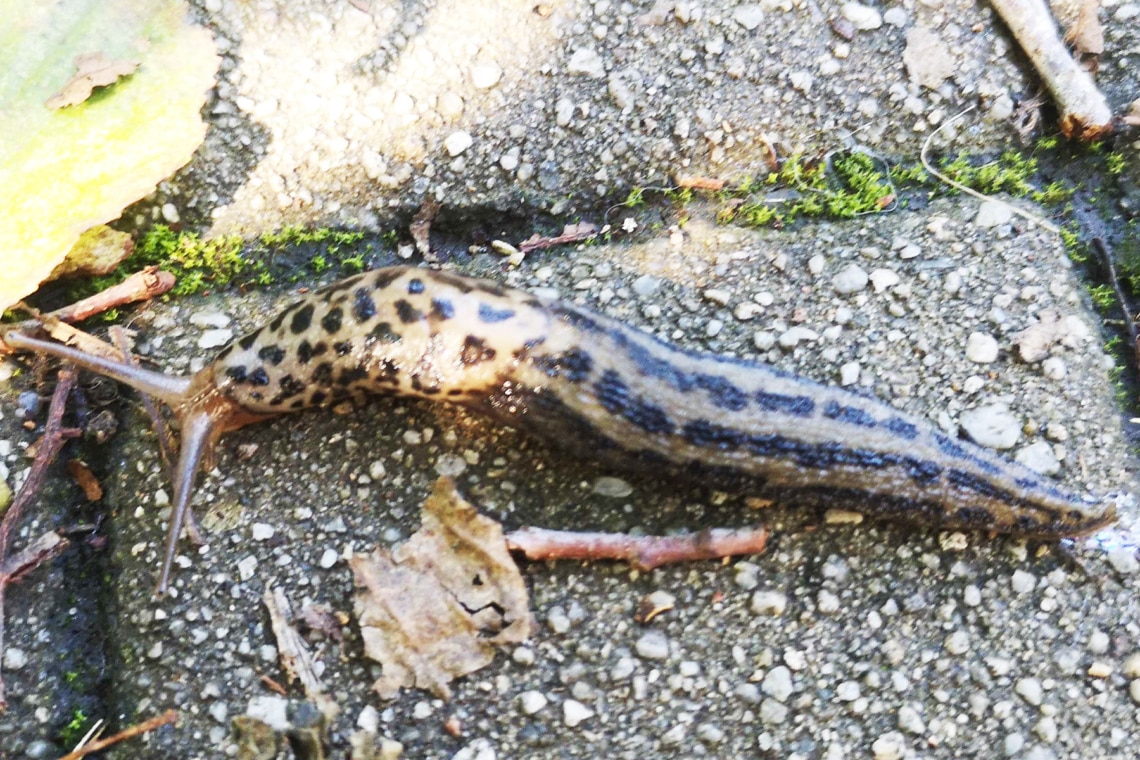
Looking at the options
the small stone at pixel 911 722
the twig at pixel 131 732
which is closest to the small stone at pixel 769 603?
the small stone at pixel 911 722

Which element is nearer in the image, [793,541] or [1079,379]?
[793,541]

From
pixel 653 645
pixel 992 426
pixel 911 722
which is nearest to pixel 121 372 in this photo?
pixel 653 645

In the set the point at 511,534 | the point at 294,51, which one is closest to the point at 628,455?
the point at 511,534

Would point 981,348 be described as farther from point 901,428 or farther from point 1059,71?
point 1059,71

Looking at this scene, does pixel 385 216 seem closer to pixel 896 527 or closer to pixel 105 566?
pixel 105 566

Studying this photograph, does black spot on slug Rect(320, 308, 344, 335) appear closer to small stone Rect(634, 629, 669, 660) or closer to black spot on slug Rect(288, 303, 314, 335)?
black spot on slug Rect(288, 303, 314, 335)

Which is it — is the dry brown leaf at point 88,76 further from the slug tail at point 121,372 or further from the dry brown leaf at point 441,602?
the dry brown leaf at point 441,602
